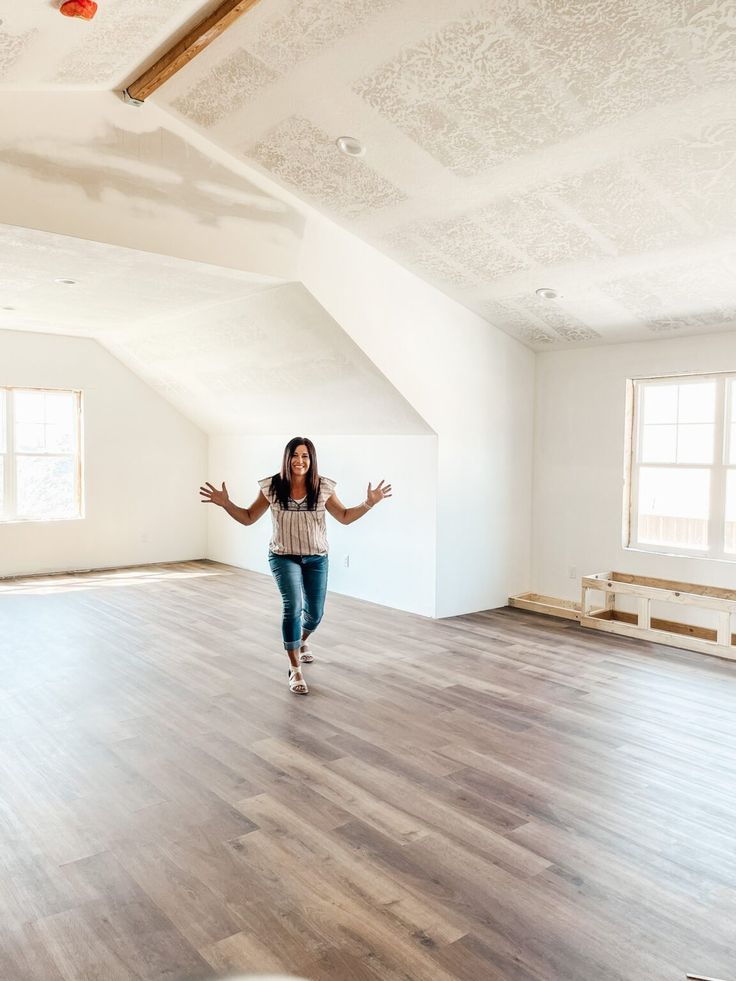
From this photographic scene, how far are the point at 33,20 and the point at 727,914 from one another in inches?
176

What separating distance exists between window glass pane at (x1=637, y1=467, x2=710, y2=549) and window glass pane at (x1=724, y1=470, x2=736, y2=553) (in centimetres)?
16

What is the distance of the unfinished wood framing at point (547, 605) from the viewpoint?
635 cm

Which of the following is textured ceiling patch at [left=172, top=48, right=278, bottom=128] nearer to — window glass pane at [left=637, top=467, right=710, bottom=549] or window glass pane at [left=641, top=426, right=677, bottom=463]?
window glass pane at [left=641, top=426, right=677, bottom=463]

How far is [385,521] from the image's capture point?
21.9 feet

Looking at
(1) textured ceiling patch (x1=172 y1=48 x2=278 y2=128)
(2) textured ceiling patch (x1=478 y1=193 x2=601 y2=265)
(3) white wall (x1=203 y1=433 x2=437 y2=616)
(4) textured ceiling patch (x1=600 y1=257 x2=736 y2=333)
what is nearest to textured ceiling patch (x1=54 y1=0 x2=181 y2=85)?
(1) textured ceiling patch (x1=172 y1=48 x2=278 y2=128)

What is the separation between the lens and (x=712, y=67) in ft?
10.3

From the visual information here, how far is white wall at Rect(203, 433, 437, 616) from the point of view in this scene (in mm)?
6242

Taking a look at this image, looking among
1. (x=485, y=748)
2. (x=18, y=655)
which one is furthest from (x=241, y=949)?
(x=18, y=655)

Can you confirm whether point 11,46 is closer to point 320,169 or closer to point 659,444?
point 320,169

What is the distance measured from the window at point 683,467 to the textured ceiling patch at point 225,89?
3892mm

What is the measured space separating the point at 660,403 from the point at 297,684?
12.8 feet

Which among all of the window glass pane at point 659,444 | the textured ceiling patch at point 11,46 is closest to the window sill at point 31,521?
the textured ceiling patch at point 11,46

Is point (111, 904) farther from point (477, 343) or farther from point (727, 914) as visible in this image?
point (477, 343)

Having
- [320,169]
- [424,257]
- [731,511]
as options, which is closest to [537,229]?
[424,257]
